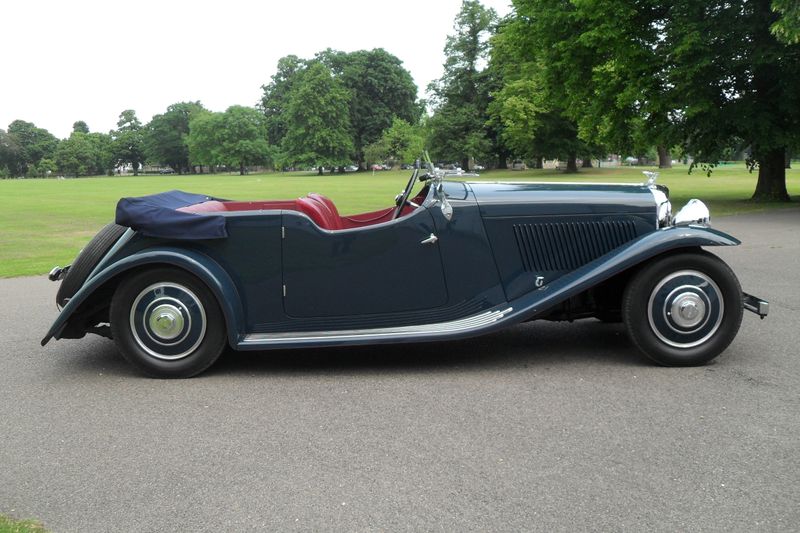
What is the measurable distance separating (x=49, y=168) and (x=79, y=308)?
131657 millimetres

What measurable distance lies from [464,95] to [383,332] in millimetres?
61679

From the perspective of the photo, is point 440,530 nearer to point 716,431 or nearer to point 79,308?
point 716,431

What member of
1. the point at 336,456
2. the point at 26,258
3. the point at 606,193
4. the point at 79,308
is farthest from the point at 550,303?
the point at 26,258

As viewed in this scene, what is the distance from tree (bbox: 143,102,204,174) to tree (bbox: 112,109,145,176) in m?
6.07

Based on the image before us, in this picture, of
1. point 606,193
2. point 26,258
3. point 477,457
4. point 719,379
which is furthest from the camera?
point 26,258

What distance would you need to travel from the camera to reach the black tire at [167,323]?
4266 mm

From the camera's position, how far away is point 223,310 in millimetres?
4195

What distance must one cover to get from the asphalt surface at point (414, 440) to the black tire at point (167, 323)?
16cm

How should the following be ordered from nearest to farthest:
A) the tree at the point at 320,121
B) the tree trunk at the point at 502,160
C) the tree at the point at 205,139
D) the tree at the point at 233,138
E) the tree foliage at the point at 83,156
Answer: the tree trunk at the point at 502,160
the tree at the point at 320,121
the tree at the point at 233,138
the tree at the point at 205,139
the tree foliage at the point at 83,156

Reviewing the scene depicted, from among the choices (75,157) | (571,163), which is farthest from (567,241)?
(75,157)

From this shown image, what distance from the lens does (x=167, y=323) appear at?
4266 mm

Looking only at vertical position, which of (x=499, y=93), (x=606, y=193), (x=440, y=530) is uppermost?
(x=499, y=93)

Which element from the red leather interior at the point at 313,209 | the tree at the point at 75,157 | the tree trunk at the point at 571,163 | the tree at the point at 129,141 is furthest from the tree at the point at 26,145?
the red leather interior at the point at 313,209

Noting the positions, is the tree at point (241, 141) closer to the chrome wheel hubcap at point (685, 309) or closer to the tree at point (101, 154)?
the tree at point (101, 154)
